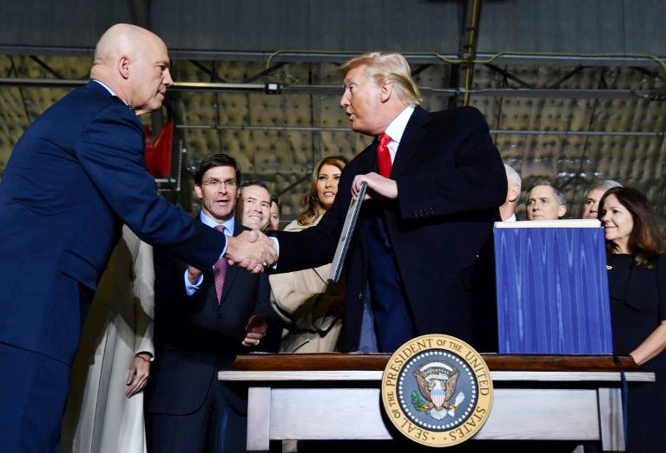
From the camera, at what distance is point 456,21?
8078mm

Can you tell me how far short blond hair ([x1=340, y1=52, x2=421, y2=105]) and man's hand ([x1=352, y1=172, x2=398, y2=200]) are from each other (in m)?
0.43

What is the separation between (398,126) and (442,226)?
39cm

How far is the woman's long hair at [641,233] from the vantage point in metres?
3.52

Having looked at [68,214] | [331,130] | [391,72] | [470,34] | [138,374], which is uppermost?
[470,34]

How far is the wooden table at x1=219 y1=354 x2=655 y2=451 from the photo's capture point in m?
2.02

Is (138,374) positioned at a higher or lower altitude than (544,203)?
lower

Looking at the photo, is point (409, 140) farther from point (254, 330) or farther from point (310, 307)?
point (254, 330)

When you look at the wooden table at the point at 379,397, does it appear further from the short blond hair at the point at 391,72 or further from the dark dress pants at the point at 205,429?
the dark dress pants at the point at 205,429

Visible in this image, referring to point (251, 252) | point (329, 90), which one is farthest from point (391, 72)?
point (329, 90)

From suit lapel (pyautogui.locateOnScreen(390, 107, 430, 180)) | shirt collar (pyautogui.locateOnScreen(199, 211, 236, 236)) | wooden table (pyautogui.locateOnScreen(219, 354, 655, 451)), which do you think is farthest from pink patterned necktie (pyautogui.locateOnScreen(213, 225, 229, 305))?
wooden table (pyautogui.locateOnScreen(219, 354, 655, 451))

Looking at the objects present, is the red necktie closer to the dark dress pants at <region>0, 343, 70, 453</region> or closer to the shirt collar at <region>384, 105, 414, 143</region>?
the shirt collar at <region>384, 105, 414, 143</region>

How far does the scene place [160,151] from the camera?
8.38 m

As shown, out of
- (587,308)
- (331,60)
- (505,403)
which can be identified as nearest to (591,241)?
(587,308)

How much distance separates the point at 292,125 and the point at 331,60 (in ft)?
5.00
